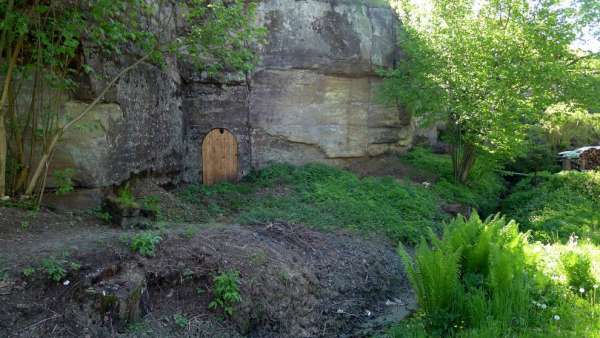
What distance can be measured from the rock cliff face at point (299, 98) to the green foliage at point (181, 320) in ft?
18.6

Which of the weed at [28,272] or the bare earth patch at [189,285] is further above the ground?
the weed at [28,272]

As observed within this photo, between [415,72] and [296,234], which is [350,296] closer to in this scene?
[296,234]

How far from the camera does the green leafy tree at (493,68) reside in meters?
12.6

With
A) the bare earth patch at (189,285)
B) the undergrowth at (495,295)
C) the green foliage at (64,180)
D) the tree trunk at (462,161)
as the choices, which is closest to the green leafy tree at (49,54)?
the green foliage at (64,180)

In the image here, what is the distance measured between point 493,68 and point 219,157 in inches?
294

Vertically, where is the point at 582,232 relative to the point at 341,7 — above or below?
below

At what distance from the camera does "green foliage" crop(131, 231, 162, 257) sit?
5.61m

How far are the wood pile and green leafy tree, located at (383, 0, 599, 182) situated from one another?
246 inches

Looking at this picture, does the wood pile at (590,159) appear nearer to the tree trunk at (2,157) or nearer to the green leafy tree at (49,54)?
the green leafy tree at (49,54)

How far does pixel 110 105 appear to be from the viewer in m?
8.25

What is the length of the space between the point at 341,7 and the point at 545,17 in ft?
18.3

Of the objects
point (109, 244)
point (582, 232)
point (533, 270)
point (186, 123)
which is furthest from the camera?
point (186, 123)

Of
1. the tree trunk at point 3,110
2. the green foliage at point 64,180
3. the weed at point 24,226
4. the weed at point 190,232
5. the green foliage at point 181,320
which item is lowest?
the green foliage at point 181,320

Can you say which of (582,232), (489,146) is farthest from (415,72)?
(582,232)
